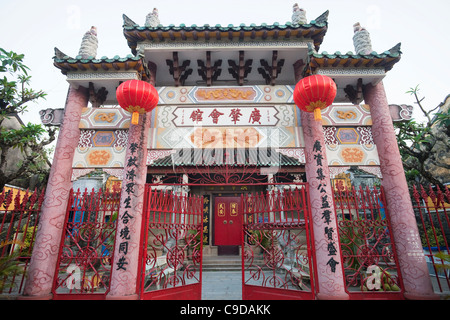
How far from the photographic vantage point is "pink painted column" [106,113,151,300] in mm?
4305

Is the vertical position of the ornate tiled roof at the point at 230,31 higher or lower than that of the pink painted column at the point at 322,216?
higher

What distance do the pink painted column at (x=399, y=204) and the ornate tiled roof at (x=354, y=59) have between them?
0.48 meters

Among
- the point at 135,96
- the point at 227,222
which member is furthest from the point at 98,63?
the point at 227,222

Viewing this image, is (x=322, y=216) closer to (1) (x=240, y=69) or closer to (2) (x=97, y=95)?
(1) (x=240, y=69)

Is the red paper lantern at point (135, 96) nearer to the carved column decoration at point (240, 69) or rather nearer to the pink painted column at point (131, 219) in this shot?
the pink painted column at point (131, 219)

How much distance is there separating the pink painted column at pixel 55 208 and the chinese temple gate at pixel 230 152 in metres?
0.02

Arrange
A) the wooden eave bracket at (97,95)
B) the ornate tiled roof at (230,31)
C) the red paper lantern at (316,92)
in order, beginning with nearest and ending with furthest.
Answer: the red paper lantern at (316,92) → the ornate tiled roof at (230,31) → the wooden eave bracket at (97,95)

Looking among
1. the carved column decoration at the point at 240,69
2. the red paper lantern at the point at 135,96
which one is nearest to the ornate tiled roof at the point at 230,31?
the carved column decoration at the point at 240,69

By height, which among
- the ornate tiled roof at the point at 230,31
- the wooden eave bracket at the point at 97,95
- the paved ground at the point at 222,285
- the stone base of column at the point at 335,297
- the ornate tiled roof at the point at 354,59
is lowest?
the paved ground at the point at 222,285

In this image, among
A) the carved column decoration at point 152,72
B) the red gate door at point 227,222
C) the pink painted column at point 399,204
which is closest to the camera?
the pink painted column at point 399,204

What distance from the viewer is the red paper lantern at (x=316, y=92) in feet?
14.3

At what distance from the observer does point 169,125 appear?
540 cm

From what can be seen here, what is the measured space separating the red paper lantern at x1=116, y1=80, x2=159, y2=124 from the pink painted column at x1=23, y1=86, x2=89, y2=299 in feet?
4.88

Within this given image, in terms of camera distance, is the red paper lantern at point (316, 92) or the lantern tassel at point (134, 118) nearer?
the red paper lantern at point (316, 92)
